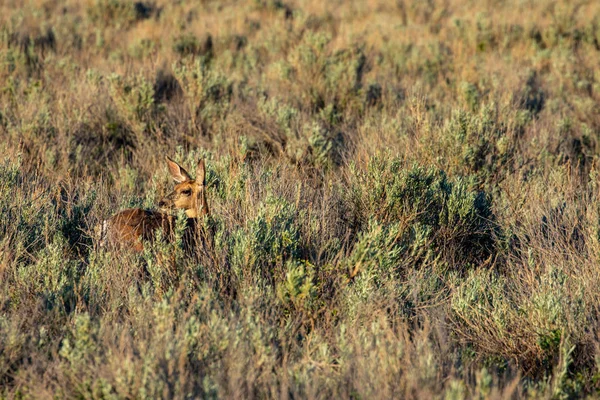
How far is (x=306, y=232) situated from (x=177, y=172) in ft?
6.66

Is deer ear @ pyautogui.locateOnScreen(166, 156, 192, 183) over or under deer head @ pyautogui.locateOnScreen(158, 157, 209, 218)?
over

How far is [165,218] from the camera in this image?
5.72m

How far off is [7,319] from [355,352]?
6.75 feet

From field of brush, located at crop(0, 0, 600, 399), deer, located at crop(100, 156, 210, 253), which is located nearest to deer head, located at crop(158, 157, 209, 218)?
deer, located at crop(100, 156, 210, 253)

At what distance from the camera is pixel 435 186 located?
19.3 feet

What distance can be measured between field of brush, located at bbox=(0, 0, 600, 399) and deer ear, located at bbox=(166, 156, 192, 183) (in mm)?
248

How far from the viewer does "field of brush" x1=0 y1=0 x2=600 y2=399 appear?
3535 millimetres

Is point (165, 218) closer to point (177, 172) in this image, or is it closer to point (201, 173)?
point (201, 173)

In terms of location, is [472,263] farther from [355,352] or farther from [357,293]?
[355,352]

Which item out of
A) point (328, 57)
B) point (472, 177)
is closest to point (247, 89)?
point (328, 57)

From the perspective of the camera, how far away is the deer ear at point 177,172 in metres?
6.50

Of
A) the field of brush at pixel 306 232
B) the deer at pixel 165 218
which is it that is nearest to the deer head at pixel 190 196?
the deer at pixel 165 218

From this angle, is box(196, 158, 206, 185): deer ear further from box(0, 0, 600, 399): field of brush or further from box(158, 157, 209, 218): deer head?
box(0, 0, 600, 399): field of brush

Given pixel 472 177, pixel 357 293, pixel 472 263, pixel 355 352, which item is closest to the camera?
pixel 355 352
